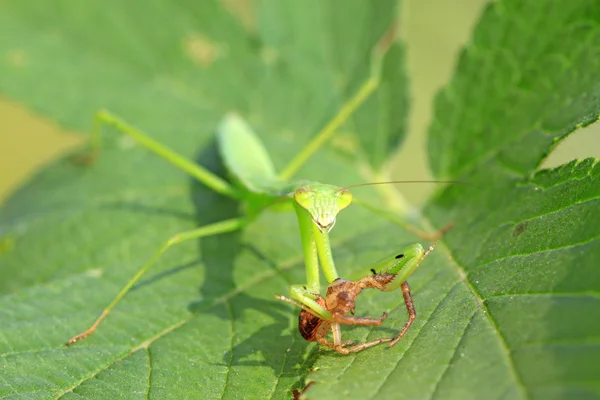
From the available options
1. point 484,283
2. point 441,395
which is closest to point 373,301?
point 484,283

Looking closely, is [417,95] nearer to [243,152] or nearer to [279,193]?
[243,152]

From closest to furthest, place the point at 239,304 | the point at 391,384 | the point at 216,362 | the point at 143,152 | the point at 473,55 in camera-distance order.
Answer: the point at 391,384 → the point at 216,362 → the point at 239,304 → the point at 473,55 → the point at 143,152

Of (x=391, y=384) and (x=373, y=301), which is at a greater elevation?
(x=373, y=301)

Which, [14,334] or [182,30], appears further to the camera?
[182,30]

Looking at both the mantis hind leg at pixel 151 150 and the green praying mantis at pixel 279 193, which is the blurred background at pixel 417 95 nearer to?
the mantis hind leg at pixel 151 150

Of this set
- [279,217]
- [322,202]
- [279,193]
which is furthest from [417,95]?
[322,202]

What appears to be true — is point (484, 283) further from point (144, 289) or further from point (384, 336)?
point (144, 289)
